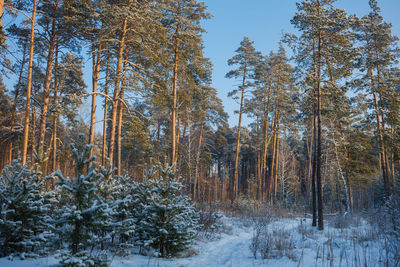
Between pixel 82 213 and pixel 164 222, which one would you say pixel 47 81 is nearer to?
pixel 164 222

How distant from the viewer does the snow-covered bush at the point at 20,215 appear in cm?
450

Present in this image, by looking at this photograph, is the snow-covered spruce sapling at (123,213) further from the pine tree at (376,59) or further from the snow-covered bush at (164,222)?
the pine tree at (376,59)

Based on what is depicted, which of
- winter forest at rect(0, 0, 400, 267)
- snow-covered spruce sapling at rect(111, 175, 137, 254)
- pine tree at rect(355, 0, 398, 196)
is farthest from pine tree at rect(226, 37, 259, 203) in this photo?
snow-covered spruce sapling at rect(111, 175, 137, 254)

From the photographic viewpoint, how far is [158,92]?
13.0 metres

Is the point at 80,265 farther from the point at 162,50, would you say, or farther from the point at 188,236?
the point at 162,50

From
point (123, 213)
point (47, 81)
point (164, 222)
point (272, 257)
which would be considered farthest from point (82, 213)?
point (47, 81)

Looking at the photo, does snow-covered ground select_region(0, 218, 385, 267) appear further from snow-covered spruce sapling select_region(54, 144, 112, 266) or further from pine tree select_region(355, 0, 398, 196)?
pine tree select_region(355, 0, 398, 196)

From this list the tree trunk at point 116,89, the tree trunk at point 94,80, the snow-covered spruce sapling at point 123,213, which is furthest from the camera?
the tree trunk at point 94,80

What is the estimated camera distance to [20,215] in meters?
4.69

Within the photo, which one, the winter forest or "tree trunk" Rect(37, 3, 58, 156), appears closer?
the winter forest

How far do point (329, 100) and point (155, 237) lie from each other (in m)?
12.8

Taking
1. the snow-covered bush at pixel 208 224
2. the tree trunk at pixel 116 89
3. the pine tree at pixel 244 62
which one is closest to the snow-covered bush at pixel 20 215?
the snow-covered bush at pixel 208 224

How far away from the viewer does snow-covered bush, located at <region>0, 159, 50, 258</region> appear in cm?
450

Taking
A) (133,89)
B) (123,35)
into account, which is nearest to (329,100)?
(133,89)
